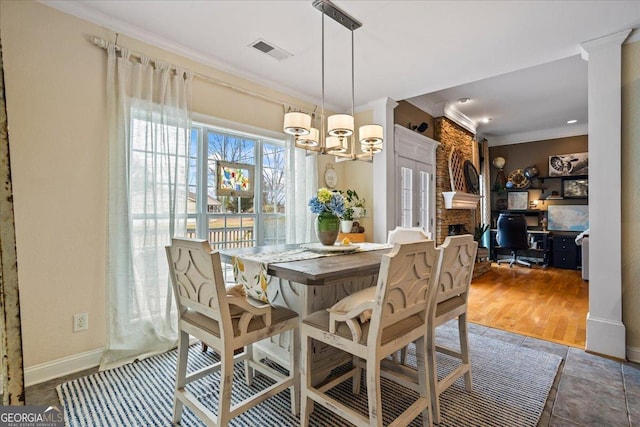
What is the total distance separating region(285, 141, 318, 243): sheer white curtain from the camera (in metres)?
3.61

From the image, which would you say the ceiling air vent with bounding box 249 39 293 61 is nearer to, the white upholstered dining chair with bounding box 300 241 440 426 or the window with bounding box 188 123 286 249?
the window with bounding box 188 123 286 249

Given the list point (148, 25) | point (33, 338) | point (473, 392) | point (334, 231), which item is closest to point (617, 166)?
point (473, 392)

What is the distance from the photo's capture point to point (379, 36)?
8.52 feet

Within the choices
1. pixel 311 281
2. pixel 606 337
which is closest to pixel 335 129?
pixel 311 281

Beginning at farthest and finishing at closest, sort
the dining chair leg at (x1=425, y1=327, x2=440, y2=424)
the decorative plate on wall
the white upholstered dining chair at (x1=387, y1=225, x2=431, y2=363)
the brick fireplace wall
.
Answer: the decorative plate on wall < the brick fireplace wall < the white upholstered dining chair at (x1=387, y1=225, x2=431, y2=363) < the dining chair leg at (x1=425, y1=327, x2=440, y2=424)

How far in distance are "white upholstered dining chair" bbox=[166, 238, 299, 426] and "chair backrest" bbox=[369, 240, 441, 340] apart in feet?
1.98

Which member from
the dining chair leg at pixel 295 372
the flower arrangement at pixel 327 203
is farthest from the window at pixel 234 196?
the dining chair leg at pixel 295 372

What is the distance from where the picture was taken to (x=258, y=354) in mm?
2232

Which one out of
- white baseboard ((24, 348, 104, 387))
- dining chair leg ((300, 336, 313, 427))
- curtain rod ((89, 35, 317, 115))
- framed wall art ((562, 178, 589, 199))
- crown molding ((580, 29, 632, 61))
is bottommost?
white baseboard ((24, 348, 104, 387))

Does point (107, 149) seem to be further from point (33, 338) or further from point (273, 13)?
point (273, 13)

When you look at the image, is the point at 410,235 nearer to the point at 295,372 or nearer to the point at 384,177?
Result: the point at 384,177

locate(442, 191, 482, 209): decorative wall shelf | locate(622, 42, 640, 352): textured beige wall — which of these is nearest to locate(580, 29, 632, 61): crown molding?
locate(622, 42, 640, 352): textured beige wall

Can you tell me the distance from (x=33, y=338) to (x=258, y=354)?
1.48 metres

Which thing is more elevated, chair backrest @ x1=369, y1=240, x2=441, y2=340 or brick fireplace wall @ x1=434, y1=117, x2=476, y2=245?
brick fireplace wall @ x1=434, y1=117, x2=476, y2=245
